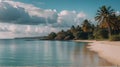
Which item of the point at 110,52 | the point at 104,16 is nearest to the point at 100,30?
the point at 104,16

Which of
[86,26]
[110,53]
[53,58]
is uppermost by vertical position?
[86,26]

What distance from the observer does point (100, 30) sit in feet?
328

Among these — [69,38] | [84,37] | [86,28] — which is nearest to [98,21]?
[86,28]

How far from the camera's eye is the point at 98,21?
87.6 metres

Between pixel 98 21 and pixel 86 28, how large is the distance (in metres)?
40.1

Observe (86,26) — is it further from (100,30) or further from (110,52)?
(110,52)

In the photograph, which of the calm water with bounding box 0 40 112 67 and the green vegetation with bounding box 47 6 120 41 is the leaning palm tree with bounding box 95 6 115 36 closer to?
the green vegetation with bounding box 47 6 120 41

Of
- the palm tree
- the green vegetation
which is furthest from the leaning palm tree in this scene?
the palm tree

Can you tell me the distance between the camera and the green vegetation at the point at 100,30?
85.7 metres

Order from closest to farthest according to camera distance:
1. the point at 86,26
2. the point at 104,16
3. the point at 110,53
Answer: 1. the point at 110,53
2. the point at 104,16
3. the point at 86,26

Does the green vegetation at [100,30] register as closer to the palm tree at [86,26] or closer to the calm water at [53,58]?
the palm tree at [86,26]

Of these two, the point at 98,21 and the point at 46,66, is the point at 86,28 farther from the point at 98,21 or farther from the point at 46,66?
the point at 46,66

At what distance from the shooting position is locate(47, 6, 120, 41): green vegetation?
85688 millimetres

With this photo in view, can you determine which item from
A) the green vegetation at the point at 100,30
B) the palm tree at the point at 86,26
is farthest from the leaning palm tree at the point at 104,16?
the palm tree at the point at 86,26
